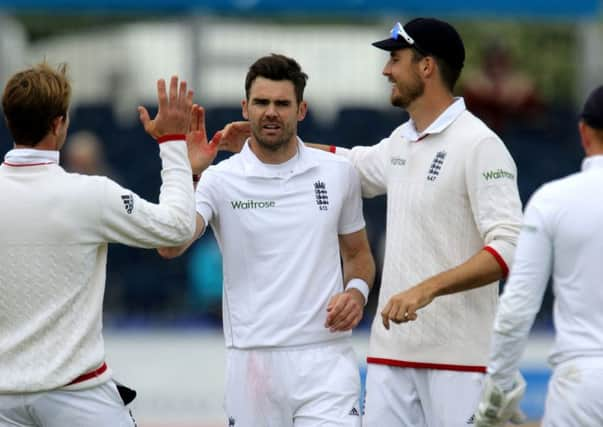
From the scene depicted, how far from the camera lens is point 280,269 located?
5.98 metres

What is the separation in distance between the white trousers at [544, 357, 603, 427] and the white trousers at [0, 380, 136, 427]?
1516mm

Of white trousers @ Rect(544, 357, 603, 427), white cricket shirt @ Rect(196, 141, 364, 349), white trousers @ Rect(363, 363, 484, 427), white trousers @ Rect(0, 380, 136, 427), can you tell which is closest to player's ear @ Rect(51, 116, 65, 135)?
white trousers @ Rect(0, 380, 136, 427)

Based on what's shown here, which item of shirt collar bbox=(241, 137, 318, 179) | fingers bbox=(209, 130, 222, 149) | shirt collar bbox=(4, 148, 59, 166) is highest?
shirt collar bbox=(4, 148, 59, 166)

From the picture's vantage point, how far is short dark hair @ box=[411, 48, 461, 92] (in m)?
6.00

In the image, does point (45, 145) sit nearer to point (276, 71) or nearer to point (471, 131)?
point (276, 71)

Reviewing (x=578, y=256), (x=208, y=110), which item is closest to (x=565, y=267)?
(x=578, y=256)

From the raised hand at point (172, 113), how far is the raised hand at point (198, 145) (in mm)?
528

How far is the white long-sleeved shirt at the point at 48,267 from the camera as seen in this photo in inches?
196

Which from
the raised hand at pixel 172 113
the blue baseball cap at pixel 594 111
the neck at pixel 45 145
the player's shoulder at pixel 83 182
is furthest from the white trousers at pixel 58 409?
the blue baseball cap at pixel 594 111

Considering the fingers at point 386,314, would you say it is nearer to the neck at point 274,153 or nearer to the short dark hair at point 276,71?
the neck at point 274,153

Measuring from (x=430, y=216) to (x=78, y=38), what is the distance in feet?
39.6

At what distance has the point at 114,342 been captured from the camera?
1112 cm

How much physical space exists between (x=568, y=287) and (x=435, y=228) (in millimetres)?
1132

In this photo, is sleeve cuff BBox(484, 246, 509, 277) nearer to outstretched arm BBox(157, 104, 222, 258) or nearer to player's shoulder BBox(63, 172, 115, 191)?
outstretched arm BBox(157, 104, 222, 258)
